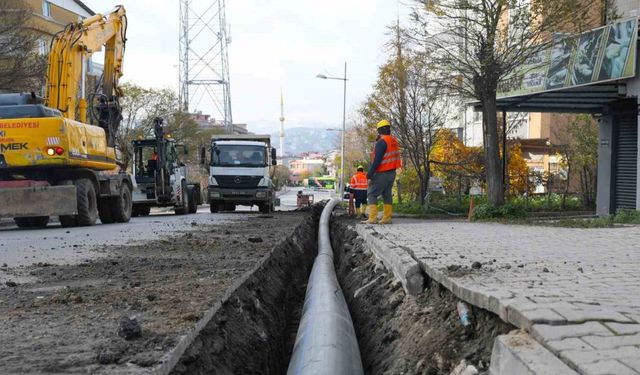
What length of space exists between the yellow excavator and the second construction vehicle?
11.4 feet

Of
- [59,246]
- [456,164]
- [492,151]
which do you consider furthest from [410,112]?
[59,246]

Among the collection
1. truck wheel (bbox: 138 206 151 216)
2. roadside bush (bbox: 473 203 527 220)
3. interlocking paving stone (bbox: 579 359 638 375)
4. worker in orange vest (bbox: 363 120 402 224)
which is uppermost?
worker in orange vest (bbox: 363 120 402 224)

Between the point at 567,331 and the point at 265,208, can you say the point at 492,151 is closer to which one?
the point at 265,208

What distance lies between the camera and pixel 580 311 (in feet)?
11.0

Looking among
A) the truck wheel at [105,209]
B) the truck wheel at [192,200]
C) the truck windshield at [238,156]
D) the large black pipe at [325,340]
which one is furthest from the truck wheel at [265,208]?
the large black pipe at [325,340]

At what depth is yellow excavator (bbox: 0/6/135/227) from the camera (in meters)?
13.0

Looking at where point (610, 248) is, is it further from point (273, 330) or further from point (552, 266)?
point (273, 330)

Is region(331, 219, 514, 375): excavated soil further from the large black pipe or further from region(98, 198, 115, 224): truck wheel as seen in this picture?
region(98, 198, 115, 224): truck wheel

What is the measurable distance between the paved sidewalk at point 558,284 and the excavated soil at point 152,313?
151 centimetres

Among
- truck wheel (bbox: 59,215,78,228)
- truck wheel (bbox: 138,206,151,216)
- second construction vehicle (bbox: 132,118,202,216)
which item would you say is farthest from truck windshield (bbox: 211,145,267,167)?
truck wheel (bbox: 59,215,78,228)

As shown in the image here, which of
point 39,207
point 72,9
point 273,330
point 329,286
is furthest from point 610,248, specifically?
point 72,9

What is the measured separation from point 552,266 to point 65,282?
4397 mm

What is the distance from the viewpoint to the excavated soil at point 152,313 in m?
3.37

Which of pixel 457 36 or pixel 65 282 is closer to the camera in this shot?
pixel 65 282
